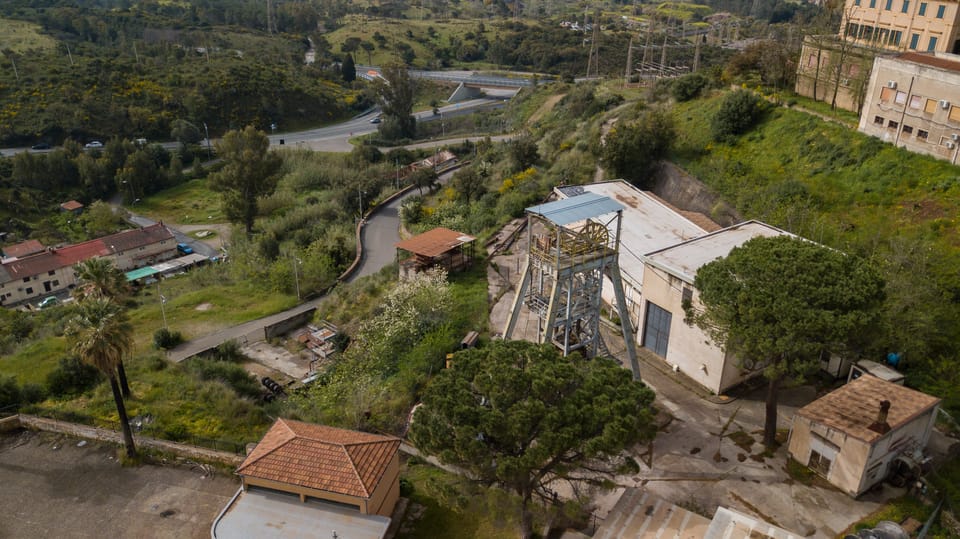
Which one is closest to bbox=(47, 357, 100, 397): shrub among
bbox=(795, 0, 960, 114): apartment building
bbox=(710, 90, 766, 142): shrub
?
bbox=(710, 90, 766, 142): shrub

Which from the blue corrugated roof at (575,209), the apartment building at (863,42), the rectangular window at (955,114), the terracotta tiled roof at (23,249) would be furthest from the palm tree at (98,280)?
the apartment building at (863,42)

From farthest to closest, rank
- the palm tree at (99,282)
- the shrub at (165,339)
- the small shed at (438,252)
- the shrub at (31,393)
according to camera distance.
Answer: the small shed at (438,252)
the shrub at (165,339)
the palm tree at (99,282)
the shrub at (31,393)

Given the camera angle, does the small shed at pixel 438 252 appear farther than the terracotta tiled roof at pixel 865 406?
Yes

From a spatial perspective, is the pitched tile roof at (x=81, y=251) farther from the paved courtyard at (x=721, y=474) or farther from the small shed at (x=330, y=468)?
the paved courtyard at (x=721, y=474)

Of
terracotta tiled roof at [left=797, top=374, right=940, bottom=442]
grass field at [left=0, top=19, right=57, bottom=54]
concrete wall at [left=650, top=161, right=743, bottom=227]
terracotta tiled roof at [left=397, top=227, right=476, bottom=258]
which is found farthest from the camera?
grass field at [left=0, top=19, right=57, bottom=54]

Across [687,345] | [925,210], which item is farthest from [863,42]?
[687,345]

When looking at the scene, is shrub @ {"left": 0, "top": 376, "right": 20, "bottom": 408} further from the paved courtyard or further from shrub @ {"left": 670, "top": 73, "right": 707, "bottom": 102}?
shrub @ {"left": 670, "top": 73, "right": 707, "bottom": 102}

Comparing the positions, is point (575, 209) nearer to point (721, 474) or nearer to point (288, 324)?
point (721, 474)

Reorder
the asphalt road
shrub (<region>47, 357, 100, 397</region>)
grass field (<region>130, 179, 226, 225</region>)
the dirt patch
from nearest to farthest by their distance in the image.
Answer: shrub (<region>47, 357, 100, 397</region>) < the dirt patch < grass field (<region>130, 179, 226, 225</region>) < the asphalt road
